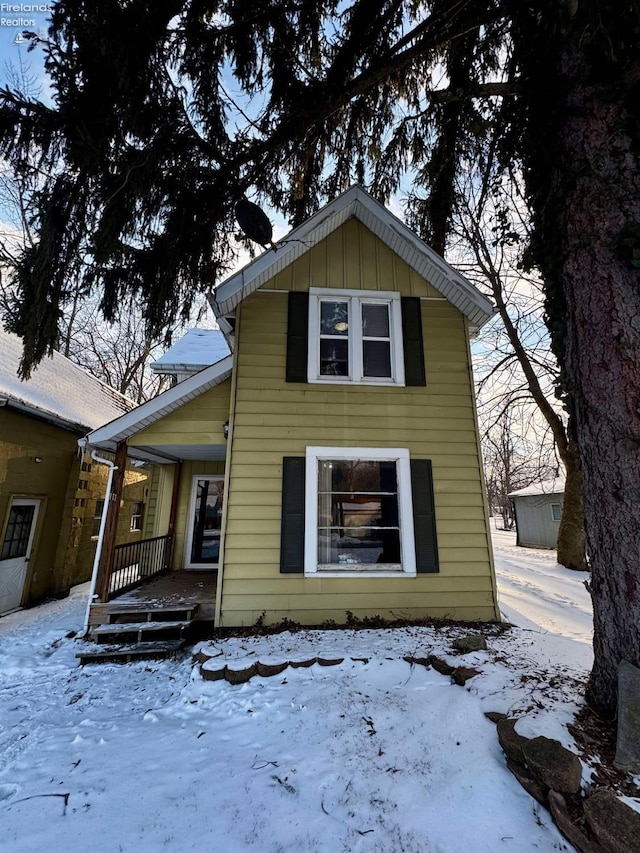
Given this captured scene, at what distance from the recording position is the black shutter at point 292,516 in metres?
4.97

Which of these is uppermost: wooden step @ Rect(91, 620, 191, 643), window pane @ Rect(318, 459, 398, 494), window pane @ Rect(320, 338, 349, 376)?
window pane @ Rect(320, 338, 349, 376)

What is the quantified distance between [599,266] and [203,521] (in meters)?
7.80

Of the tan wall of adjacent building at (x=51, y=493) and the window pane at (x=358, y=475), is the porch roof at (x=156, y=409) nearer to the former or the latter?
the window pane at (x=358, y=475)

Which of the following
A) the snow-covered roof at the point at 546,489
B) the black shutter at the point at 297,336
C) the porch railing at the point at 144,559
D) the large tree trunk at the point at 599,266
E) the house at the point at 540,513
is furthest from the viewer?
the house at the point at 540,513

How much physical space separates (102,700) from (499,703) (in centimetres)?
350

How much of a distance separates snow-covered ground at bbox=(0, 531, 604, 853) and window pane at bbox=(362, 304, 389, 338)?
414 centimetres

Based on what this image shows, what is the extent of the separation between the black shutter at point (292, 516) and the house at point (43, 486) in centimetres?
526

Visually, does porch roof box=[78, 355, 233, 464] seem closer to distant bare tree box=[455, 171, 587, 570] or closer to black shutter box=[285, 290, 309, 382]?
black shutter box=[285, 290, 309, 382]

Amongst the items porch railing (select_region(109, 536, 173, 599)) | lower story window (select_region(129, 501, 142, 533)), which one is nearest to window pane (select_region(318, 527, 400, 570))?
porch railing (select_region(109, 536, 173, 599))

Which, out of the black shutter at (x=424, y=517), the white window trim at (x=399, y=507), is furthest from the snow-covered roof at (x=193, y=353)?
the black shutter at (x=424, y=517)

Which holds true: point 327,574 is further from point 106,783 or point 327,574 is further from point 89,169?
point 89,169

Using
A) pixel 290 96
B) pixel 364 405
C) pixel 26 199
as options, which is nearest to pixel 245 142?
pixel 290 96

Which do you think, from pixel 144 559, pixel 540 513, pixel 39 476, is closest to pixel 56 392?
pixel 39 476

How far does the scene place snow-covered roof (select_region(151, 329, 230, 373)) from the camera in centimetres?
823
